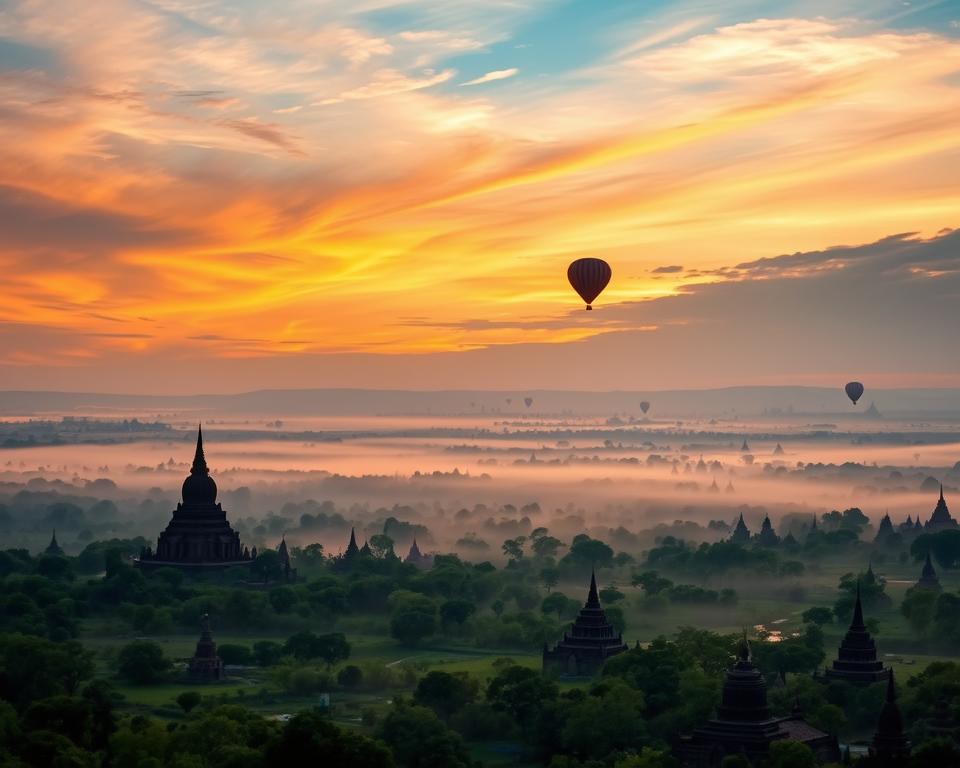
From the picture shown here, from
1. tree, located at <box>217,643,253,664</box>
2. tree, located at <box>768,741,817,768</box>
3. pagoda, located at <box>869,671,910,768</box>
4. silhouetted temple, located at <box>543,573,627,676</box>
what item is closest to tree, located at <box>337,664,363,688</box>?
silhouetted temple, located at <box>543,573,627,676</box>

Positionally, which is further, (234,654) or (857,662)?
(234,654)

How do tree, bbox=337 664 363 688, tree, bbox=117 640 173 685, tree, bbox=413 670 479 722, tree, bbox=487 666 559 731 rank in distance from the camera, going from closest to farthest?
tree, bbox=487 666 559 731 < tree, bbox=413 670 479 722 < tree, bbox=337 664 363 688 < tree, bbox=117 640 173 685

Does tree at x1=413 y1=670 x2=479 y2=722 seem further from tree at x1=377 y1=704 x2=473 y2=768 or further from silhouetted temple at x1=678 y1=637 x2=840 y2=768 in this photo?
silhouetted temple at x1=678 y1=637 x2=840 y2=768

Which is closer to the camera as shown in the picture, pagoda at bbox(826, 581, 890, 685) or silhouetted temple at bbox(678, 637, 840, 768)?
silhouetted temple at bbox(678, 637, 840, 768)

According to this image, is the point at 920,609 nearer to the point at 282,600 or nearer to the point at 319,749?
the point at 282,600

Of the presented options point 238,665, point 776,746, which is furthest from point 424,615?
point 776,746

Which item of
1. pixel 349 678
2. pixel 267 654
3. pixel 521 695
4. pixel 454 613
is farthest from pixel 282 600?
pixel 521 695
